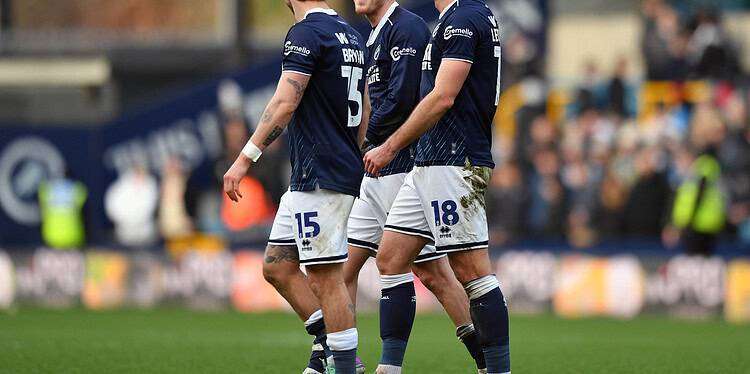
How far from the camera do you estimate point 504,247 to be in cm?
1886

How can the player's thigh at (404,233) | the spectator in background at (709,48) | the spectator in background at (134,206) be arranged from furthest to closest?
the spectator in background at (134,206)
the spectator in background at (709,48)
the player's thigh at (404,233)

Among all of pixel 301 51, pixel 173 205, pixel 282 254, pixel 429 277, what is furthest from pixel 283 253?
pixel 173 205

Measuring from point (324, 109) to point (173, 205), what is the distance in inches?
530

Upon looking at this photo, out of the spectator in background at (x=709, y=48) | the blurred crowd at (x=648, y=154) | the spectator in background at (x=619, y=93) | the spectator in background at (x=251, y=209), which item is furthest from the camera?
the spectator in background at (x=619, y=93)

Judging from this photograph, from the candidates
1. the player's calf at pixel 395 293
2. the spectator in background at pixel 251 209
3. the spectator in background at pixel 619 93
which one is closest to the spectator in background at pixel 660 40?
the spectator in background at pixel 619 93

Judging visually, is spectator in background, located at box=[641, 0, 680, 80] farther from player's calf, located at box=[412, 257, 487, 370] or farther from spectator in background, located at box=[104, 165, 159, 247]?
player's calf, located at box=[412, 257, 487, 370]

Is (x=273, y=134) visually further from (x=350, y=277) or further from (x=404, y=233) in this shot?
(x=350, y=277)

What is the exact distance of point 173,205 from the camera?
21641 mm

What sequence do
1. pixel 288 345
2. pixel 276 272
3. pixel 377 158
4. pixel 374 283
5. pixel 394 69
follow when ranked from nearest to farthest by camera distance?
pixel 377 158 → pixel 394 69 → pixel 276 272 → pixel 288 345 → pixel 374 283

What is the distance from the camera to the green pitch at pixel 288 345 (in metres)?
10.8

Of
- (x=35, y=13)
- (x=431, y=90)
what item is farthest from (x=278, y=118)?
(x=35, y=13)

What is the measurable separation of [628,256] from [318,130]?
1018 centimetres

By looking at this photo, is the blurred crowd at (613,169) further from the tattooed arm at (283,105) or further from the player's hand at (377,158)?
the tattooed arm at (283,105)

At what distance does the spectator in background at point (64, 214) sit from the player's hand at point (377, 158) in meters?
14.4
